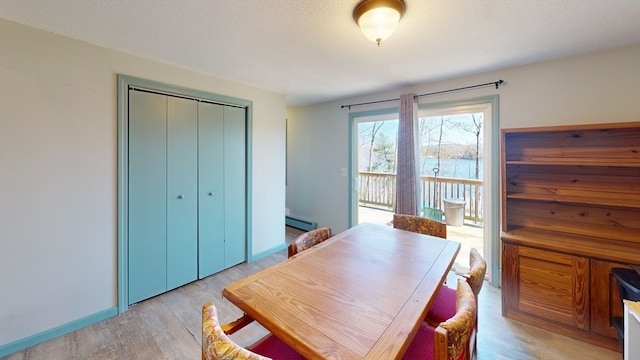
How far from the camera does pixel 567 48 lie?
2.02m

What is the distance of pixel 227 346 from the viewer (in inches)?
28.2

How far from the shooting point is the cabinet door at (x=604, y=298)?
5.60 feet

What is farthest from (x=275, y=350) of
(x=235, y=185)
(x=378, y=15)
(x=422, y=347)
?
(x=235, y=185)

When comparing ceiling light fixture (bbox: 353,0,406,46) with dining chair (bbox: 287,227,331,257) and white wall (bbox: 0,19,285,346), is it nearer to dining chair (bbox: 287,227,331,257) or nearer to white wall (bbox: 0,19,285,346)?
dining chair (bbox: 287,227,331,257)

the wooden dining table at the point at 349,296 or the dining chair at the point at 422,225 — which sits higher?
the dining chair at the point at 422,225

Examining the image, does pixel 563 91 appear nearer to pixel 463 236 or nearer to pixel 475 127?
pixel 475 127

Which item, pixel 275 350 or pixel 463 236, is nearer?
pixel 275 350

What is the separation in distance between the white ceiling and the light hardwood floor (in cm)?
224

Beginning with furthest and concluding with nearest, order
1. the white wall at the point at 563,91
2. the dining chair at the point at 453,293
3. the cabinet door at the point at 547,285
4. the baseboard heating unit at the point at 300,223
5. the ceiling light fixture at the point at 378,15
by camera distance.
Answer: the baseboard heating unit at the point at 300,223
the white wall at the point at 563,91
the cabinet door at the point at 547,285
the ceiling light fixture at the point at 378,15
the dining chair at the point at 453,293

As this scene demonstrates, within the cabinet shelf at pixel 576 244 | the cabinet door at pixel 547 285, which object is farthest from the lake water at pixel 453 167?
the cabinet door at pixel 547 285

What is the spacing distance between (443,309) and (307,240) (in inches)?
37.5

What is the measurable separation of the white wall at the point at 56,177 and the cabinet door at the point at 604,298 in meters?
3.76

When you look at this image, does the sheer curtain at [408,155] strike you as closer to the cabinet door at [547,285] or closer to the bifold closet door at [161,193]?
the cabinet door at [547,285]

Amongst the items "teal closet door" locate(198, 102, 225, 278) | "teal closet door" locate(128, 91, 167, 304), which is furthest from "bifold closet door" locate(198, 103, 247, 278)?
"teal closet door" locate(128, 91, 167, 304)
